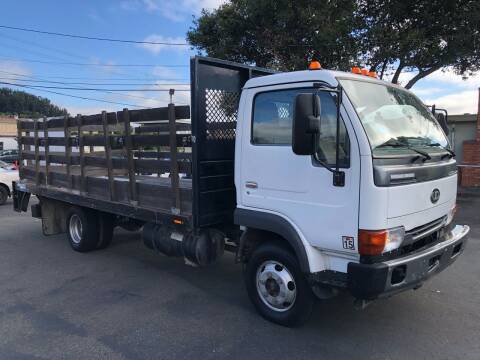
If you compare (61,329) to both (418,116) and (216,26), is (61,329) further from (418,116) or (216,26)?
(216,26)

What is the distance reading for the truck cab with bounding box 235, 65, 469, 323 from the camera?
127 inches

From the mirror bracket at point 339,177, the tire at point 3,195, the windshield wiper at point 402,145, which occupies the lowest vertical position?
the tire at point 3,195

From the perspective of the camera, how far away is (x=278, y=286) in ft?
13.2

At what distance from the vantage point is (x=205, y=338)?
3867 millimetres

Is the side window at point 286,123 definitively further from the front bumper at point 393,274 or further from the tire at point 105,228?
the tire at point 105,228

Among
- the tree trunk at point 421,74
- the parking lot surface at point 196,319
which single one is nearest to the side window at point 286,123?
the parking lot surface at point 196,319

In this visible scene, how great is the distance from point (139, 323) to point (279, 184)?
6.55 ft

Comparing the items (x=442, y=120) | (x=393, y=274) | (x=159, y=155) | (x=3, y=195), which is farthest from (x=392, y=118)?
(x=3, y=195)

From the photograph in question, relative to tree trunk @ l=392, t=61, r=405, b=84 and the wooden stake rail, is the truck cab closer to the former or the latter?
the wooden stake rail

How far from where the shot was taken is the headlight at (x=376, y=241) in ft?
10.5

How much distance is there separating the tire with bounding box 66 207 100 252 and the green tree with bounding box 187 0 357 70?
6.37 m

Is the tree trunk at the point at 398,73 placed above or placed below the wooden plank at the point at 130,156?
above

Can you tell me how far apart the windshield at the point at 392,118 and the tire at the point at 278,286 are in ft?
4.35

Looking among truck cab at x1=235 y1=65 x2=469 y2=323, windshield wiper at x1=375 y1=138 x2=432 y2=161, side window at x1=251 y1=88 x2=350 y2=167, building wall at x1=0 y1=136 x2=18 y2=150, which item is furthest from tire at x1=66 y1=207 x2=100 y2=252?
building wall at x1=0 y1=136 x2=18 y2=150
